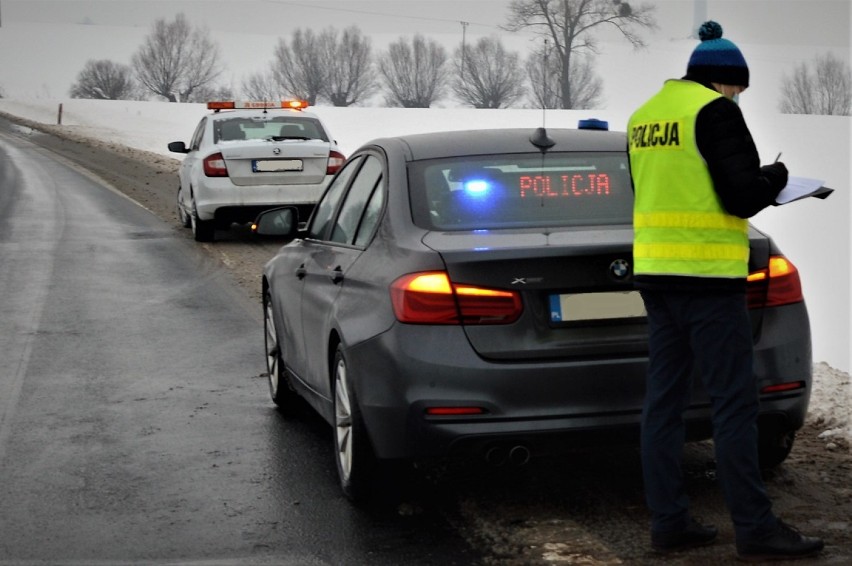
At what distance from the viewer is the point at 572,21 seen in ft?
247

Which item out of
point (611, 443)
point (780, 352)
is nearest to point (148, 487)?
point (611, 443)

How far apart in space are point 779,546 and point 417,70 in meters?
108

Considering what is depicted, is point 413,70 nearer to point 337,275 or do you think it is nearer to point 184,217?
point 184,217

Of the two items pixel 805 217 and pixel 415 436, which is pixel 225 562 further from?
pixel 805 217

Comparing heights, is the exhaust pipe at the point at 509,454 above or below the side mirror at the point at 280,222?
below

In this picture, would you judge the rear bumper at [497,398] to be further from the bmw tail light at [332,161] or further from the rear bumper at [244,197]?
the bmw tail light at [332,161]

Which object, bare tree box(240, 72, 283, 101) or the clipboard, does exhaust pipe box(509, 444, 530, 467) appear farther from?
bare tree box(240, 72, 283, 101)

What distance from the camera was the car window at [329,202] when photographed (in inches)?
264

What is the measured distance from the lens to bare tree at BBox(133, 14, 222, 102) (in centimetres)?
12862

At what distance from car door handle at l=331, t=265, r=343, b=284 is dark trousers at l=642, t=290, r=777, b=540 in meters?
1.54

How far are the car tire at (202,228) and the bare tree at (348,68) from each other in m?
93.6

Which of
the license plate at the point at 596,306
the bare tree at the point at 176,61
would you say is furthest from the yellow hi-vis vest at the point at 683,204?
the bare tree at the point at 176,61

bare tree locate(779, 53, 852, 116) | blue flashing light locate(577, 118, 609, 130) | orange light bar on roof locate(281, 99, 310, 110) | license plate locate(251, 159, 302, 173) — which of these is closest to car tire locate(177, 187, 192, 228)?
orange light bar on roof locate(281, 99, 310, 110)

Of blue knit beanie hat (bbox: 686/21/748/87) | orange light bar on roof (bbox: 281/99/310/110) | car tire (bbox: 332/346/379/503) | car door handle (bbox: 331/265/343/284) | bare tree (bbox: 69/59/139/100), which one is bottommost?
car tire (bbox: 332/346/379/503)
